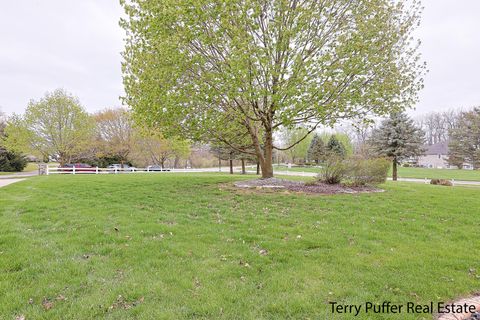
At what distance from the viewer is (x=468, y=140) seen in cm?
3844

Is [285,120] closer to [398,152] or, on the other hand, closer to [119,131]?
[398,152]

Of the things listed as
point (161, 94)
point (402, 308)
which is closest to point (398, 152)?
point (161, 94)

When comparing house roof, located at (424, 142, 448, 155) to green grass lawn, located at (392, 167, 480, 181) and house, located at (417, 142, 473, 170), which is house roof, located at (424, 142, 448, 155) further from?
green grass lawn, located at (392, 167, 480, 181)

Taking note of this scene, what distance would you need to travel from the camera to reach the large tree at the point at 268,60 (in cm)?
916

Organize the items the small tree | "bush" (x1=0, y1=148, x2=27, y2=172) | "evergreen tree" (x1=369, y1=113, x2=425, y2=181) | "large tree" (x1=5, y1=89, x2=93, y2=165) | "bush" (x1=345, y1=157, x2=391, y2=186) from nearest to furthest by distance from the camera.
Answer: "bush" (x1=345, y1=157, x2=391, y2=186) < "evergreen tree" (x1=369, y1=113, x2=425, y2=181) < "large tree" (x1=5, y1=89, x2=93, y2=165) < "bush" (x1=0, y1=148, x2=27, y2=172) < the small tree

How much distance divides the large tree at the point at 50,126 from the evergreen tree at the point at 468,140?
4820 cm

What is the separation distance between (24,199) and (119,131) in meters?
27.1

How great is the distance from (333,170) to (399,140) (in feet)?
51.0

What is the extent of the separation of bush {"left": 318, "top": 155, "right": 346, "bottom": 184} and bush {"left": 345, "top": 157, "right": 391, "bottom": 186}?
24 cm

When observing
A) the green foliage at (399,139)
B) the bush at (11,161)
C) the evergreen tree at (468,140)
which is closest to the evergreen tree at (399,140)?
the green foliage at (399,139)

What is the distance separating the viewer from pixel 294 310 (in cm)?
300

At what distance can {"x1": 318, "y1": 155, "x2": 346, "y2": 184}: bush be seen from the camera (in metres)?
11.5

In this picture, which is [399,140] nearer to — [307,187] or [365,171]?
[365,171]

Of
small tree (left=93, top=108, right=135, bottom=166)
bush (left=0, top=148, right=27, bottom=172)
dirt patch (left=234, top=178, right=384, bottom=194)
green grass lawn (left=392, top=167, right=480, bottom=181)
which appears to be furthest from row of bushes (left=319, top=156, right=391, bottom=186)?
bush (left=0, top=148, right=27, bottom=172)
